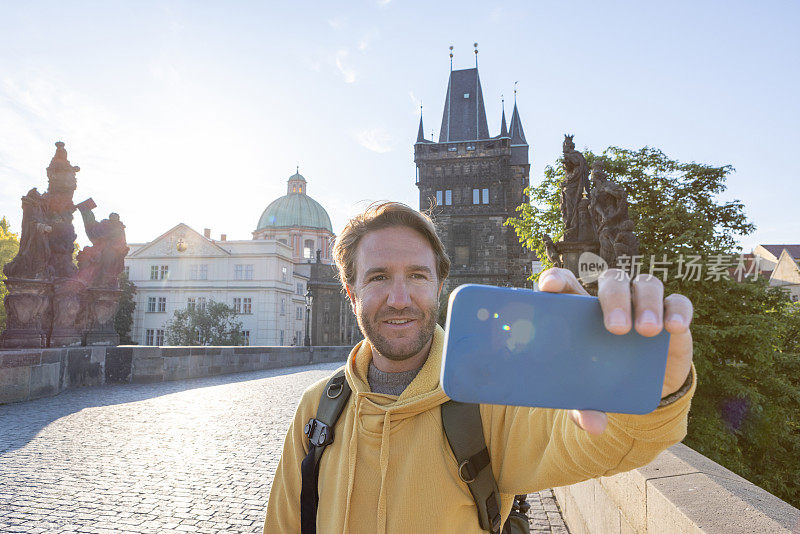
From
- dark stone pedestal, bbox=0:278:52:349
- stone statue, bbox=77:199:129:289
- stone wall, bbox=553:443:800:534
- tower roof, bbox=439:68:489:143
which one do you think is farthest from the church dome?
stone wall, bbox=553:443:800:534

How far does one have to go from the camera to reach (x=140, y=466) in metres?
5.38

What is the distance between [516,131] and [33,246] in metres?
55.8

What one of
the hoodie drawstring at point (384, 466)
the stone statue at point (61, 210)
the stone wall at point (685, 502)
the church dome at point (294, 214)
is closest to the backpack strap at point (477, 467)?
the hoodie drawstring at point (384, 466)

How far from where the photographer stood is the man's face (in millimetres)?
1720

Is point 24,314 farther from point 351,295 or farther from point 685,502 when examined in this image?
point 685,502

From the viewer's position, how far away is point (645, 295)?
89 centimetres

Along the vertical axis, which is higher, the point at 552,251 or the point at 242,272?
the point at 242,272

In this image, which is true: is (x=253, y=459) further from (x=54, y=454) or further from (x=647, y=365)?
(x=647, y=365)

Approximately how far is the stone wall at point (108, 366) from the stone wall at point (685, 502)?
32.2 ft

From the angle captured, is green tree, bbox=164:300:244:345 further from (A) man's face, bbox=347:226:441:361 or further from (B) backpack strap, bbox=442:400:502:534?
A: (B) backpack strap, bbox=442:400:502:534

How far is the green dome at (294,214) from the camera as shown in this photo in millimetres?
76125

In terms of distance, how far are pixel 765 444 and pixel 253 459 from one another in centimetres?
1705

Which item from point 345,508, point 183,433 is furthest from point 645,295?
point 183,433

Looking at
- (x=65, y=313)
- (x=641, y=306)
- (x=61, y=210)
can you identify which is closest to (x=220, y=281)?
(x=61, y=210)
